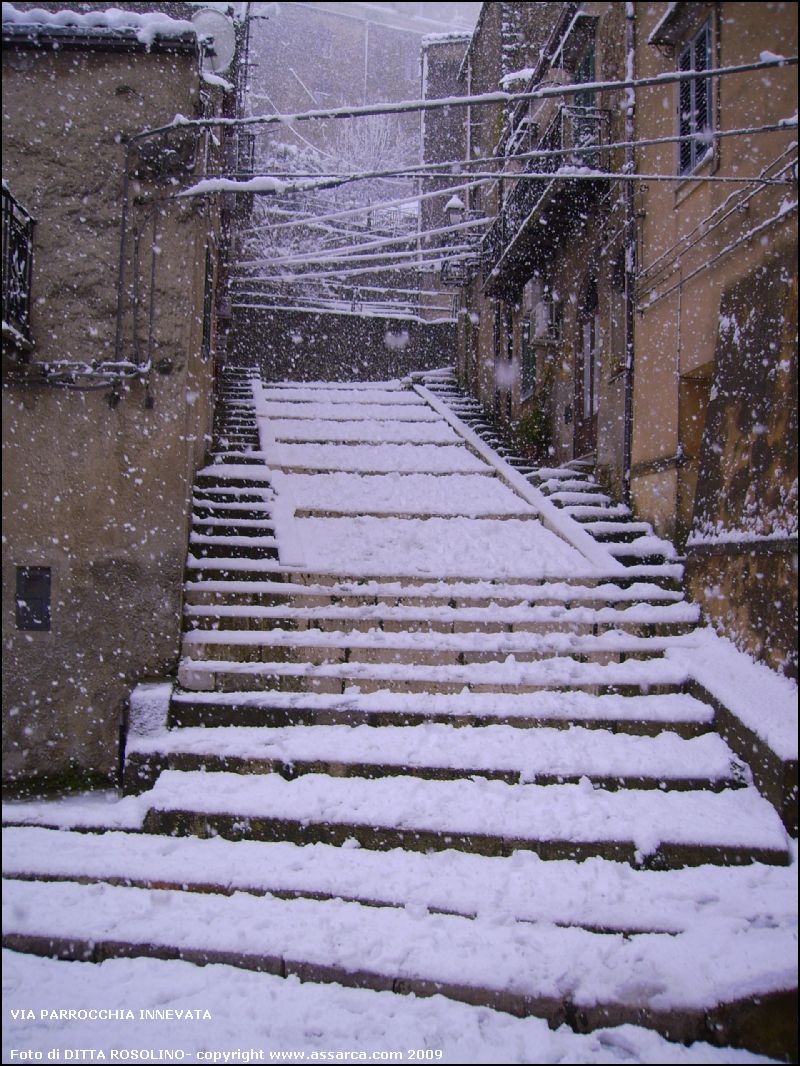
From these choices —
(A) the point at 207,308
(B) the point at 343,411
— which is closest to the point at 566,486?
(B) the point at 343,411

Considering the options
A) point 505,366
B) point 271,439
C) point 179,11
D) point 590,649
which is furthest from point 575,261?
point 590,649

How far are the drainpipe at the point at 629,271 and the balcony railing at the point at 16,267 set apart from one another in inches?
254

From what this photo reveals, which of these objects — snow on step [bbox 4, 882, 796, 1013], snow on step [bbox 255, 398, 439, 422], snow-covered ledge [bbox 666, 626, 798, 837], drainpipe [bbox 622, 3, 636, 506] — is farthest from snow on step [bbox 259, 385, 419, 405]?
snow on step [bbox 4, 882, 796, 1013]

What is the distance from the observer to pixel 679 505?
695cm

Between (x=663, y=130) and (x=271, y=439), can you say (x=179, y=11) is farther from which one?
(x=663, y=130)

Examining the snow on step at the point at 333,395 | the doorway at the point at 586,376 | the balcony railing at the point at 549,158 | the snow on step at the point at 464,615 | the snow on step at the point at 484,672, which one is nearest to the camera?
the snow on step at the point at 484,672

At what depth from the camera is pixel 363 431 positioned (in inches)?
424

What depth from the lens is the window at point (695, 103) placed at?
6191mm

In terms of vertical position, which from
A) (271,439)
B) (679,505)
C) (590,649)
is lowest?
(590,649)

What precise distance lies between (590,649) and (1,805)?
4326mm

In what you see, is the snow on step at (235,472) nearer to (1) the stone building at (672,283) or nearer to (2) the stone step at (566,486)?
(2) the stone step at (566,486)

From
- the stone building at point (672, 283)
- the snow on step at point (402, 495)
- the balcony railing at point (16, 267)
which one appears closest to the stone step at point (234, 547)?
the snow on step at point (402, 495)

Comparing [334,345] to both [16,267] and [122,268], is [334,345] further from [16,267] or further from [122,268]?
[16,267]

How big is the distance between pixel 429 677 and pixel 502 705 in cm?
59
